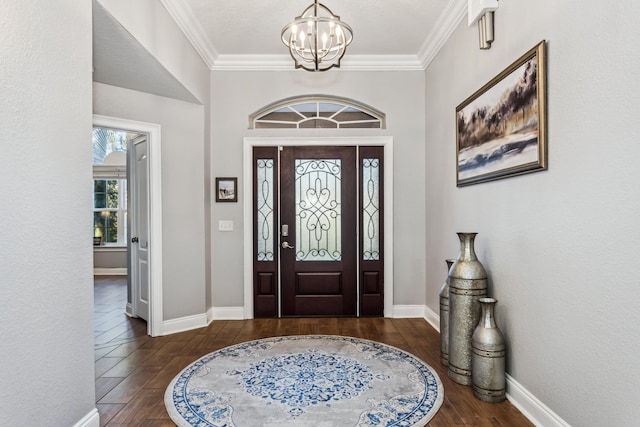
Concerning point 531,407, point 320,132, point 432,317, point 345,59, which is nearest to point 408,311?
point 432,317

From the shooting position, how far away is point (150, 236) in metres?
3.89

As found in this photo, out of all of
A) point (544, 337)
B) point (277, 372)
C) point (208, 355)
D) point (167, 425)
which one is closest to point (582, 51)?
point (544, 337)

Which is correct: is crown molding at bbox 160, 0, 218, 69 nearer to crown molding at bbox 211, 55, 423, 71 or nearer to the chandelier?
crown molding at bbox 211, 55, 423, 71

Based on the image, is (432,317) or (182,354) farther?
(432,317)

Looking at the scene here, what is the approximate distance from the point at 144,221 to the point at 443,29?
148 inches

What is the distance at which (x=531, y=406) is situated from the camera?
224cm

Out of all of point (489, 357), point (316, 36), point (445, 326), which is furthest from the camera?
point (445, 326)

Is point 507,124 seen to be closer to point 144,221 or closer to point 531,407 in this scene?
point 531,407

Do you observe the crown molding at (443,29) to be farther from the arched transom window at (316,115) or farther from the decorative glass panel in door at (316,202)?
the decorative glass panel in door at (316,202)

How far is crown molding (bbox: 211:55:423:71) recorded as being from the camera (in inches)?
171

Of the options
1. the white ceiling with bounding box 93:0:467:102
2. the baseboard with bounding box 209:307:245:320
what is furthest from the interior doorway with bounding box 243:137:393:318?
the white ceiling with bounding box 93:0:467:102

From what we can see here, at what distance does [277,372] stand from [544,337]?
186cm

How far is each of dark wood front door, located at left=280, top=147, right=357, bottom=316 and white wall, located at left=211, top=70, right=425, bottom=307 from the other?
1.60ft

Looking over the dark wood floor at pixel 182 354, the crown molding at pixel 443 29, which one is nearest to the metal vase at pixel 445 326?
the dark wood floor at pixel 182 354
